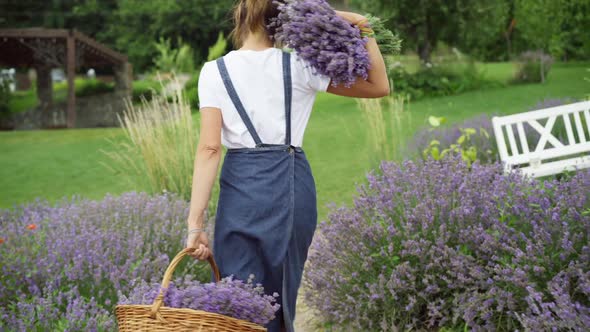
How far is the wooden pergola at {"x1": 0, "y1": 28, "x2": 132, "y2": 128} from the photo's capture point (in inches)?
762

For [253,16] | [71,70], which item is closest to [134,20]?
[71,70]

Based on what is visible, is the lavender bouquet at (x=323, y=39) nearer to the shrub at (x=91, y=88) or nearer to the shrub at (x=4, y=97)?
the shrub at (x=4, y=97)

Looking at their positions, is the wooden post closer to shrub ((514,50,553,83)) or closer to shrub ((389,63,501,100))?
shrub ((389,63,501,100))

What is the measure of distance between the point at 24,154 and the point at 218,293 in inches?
511

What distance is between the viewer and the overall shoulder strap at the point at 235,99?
2.37 meters

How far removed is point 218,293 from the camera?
223 centimetres

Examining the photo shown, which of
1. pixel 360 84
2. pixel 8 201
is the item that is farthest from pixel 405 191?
pixel 8 201

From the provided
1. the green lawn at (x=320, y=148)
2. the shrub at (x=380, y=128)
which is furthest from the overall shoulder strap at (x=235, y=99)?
the green lawn at (x=320, y=148)

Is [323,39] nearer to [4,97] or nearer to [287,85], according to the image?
[287,85]

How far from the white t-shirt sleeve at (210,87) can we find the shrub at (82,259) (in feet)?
4.15

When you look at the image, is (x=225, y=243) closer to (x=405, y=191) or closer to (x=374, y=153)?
(x=405, y=191)

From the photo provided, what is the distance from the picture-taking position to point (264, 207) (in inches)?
93.7

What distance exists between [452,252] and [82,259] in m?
1.93

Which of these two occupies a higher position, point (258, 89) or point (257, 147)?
point (258, 89)
